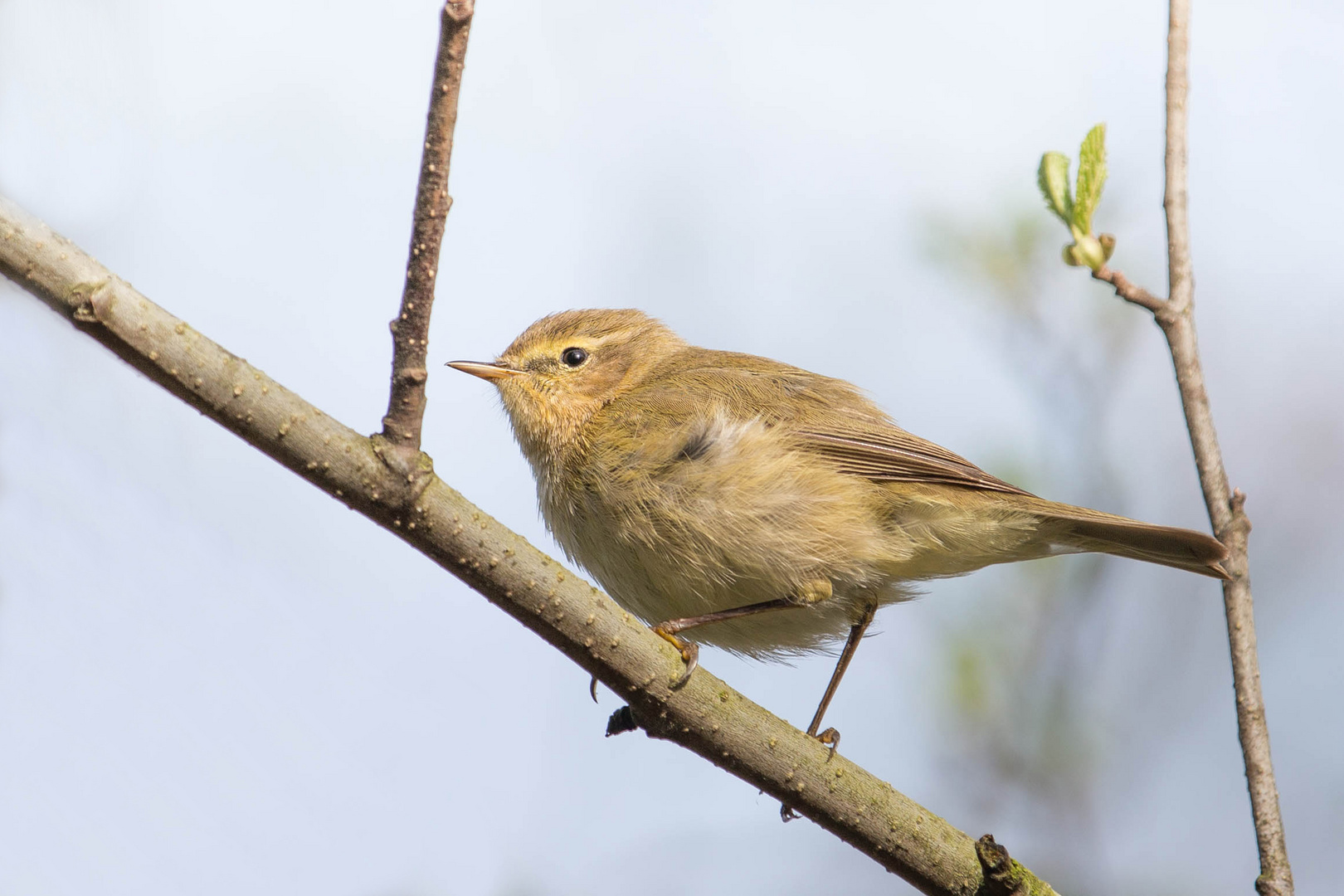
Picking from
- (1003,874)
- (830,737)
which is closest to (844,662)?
(830,737)

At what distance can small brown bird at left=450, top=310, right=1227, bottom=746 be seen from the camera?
12.0 ft

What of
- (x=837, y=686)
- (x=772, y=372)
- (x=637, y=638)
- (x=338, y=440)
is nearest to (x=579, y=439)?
(x=772, y=372)

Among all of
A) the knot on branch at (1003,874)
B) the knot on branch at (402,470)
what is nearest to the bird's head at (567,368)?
the knot on branch at (402,470)

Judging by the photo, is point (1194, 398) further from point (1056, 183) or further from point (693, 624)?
point (693, 624)

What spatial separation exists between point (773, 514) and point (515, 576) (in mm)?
1515

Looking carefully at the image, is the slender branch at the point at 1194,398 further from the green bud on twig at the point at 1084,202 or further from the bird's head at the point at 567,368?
the bird's head at the point at 567,368

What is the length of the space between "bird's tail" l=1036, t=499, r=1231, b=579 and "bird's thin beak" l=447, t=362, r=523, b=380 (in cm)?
216

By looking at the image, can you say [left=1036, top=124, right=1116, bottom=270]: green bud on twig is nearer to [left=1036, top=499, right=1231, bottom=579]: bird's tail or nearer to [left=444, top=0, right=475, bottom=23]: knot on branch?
[left=1036, top=499, right=1231, bottom=579]: bird's tail

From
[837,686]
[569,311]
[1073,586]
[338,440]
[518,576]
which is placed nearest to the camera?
[338,440]

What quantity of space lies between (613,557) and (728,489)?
18.6 inches

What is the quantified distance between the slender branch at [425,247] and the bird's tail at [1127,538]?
2462mm

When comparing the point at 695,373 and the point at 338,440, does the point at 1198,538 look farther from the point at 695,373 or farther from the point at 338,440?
the point at 338,440

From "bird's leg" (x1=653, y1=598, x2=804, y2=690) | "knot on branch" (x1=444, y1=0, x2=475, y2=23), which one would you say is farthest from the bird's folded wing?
"knot on branch" (x1=444, y1=0, x2=475, y2=23)

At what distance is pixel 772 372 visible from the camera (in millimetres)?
4441
